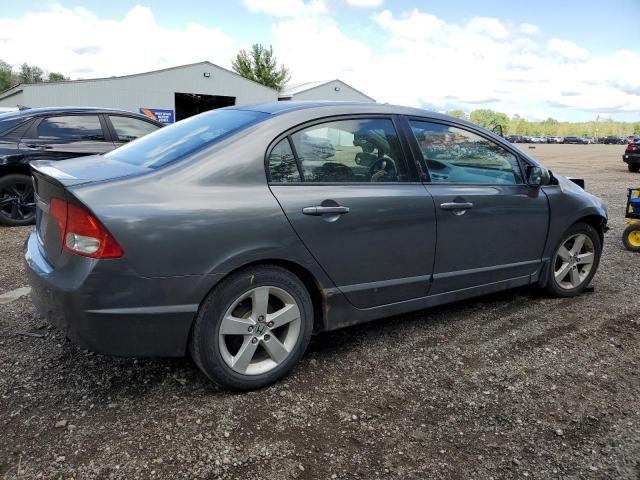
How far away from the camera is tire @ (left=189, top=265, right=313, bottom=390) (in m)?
2.48

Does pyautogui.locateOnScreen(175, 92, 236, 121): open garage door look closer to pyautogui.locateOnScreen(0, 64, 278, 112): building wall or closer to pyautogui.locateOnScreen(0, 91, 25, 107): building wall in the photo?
pyautogui.locateOnScreen(0, 64, 278, 112): building wall

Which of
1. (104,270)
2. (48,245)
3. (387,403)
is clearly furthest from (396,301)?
(48,245)

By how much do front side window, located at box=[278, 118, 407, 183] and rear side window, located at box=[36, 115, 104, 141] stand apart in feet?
16.7

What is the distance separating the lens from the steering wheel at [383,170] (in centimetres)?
308

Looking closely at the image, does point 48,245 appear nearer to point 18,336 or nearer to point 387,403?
point 18,336

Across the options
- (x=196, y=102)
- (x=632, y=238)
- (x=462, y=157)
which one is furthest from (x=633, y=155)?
(x=196, y=102)

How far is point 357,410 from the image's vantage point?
2584 mm

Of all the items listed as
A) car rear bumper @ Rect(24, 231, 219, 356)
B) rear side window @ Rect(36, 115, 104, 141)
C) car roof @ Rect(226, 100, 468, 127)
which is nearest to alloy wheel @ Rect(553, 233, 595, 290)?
car roof @ Rect(226, 100, 468, 127)

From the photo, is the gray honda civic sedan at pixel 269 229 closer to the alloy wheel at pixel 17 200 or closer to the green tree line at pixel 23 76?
the alloy wheel at pixel 17 200

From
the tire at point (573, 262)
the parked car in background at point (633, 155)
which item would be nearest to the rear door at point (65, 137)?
the tire at point (573, 262)

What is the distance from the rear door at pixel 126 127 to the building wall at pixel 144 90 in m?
21.6

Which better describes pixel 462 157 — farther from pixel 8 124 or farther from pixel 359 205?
pixel 8 124

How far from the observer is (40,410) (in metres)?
2.50

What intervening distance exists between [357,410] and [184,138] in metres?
1.81
